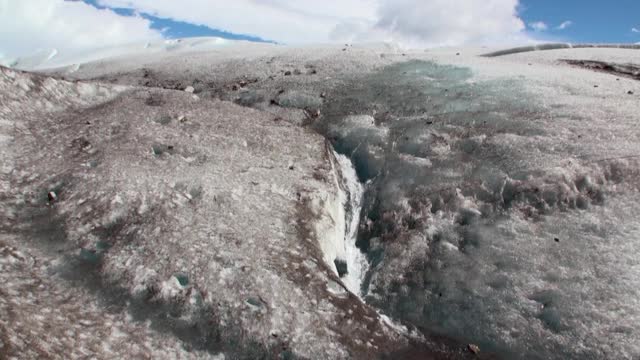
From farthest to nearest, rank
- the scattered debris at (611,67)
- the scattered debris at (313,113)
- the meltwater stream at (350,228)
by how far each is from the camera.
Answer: the scattered debris at (611,67), the scattered debris at (313,113), the meltwater stream at (350,228)

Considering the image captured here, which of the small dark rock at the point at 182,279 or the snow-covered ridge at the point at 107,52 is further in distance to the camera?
the snow-covered ridge at the point at 107,52

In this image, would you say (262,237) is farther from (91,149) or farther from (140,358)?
(91,149)

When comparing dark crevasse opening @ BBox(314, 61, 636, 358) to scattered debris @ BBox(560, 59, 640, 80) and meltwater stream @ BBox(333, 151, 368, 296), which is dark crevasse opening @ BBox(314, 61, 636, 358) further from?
scattered debris @ BBox(560, 59, 640, 80)

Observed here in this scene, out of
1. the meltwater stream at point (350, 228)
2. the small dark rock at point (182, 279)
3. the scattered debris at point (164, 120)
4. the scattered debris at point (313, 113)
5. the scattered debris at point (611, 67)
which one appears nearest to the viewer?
the small dark rock at point (182, 279)

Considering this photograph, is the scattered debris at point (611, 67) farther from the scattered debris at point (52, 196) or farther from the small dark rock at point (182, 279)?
the scattered debris at point (52, 196)

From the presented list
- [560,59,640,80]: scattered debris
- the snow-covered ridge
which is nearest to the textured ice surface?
[560,59,640,80]: scattered debris

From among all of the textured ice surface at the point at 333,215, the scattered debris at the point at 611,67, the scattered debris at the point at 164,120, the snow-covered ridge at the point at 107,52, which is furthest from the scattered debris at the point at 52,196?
the snow-covered ridge at the point at 107,52

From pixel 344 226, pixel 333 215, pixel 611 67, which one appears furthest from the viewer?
pixel 611 67

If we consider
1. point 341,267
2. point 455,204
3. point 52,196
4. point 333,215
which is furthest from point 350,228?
point 52,196

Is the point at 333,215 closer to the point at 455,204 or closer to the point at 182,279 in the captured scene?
the point at 455,204

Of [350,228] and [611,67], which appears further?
[611,67]

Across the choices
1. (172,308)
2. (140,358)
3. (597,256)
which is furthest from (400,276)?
(140,358)
